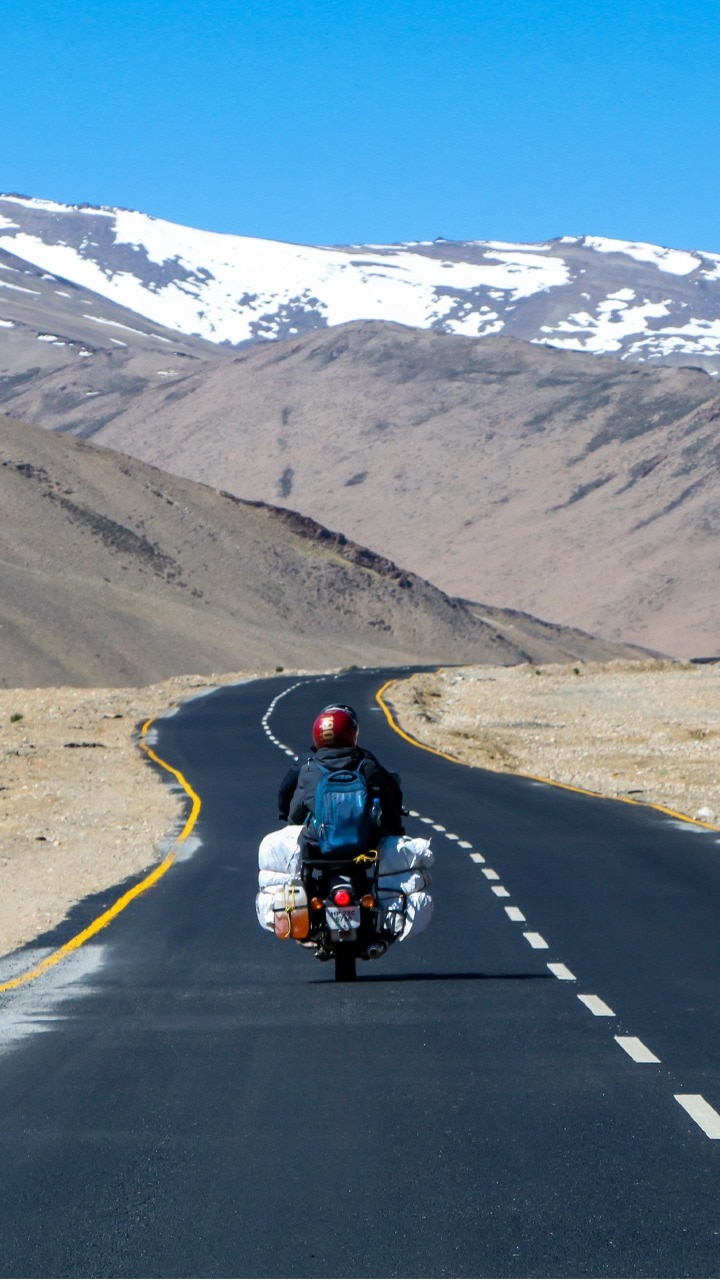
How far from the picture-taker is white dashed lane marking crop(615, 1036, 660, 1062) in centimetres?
840

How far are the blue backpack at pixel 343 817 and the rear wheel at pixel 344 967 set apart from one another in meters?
0.88

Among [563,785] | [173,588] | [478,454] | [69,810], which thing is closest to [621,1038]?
[69,810]

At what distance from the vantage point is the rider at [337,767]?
9.59 metres

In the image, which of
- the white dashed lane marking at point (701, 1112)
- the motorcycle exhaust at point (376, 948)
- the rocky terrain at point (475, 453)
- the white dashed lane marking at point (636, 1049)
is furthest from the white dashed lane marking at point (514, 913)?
the rocky terrain at point (475, 453)

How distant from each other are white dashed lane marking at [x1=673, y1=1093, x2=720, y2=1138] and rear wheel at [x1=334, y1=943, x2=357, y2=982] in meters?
2.91

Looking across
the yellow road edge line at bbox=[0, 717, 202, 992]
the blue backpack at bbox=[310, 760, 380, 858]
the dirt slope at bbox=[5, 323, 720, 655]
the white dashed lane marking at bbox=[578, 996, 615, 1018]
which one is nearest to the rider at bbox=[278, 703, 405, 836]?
the blue backpack at bbox=[310, 760, 380, 858]

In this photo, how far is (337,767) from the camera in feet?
31.7

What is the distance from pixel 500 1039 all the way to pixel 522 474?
151 metres

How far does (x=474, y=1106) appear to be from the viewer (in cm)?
744

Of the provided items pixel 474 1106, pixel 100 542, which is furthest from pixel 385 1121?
pixel 100 542

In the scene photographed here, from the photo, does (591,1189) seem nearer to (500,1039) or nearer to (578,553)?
(500,1039)

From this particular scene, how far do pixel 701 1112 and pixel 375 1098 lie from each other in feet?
→ 4.69

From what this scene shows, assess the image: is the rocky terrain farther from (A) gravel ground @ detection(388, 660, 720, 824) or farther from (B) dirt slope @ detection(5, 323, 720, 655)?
(A) gravel ground @ detection(388, 660, 720, 824)

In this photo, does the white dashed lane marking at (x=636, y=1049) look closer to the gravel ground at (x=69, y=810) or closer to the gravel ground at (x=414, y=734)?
the gravel ground at (x=414, y=734)
